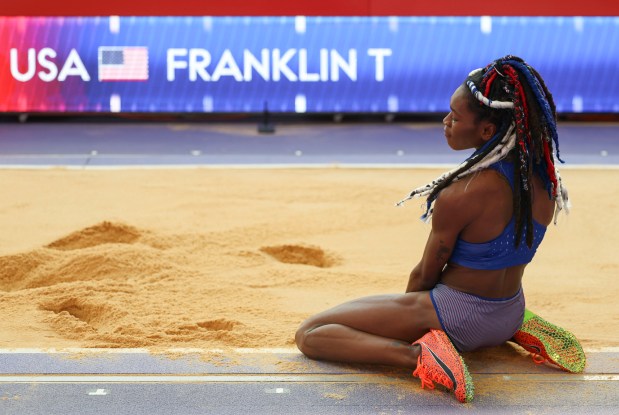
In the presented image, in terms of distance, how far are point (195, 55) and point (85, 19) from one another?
1238 mm

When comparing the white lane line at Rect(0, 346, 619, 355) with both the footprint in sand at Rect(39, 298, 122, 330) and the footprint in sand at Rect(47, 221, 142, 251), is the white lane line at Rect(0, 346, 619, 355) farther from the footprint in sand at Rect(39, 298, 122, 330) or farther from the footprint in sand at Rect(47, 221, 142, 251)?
the footprint in sand at Rect(47, 221, 142, 251)

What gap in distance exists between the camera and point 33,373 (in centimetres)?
446

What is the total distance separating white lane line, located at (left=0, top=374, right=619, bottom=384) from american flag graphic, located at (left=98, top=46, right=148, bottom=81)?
23.1 feet

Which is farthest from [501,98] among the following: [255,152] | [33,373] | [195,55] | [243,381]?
[195,55]

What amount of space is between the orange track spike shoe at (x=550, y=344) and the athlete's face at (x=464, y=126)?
90 centimetres

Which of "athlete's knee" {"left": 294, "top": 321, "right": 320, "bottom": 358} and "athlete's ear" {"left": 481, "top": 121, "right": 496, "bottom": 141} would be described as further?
"athlete's knee" {"left": 294, "top": 321, "right": 320, "bottom": 358}

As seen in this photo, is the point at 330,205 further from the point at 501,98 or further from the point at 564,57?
the point at 564,57

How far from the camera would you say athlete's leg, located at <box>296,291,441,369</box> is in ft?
14.4

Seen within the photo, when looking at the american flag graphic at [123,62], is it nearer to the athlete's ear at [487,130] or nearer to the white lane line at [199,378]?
the white lane line at [199,378]

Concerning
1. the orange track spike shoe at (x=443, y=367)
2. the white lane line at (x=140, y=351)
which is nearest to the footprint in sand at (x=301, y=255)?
the white lane line at (x=140, y=351)

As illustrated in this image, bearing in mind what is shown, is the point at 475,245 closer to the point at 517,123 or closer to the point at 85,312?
the point at 517,123

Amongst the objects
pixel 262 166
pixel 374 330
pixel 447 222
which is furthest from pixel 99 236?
pixel 447 222


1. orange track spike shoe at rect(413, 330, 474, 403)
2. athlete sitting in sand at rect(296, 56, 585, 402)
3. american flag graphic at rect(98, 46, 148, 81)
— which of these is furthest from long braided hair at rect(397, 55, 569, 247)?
american flag graphic at rect(98, 46, 148, 81)

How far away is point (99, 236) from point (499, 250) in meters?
3.42
